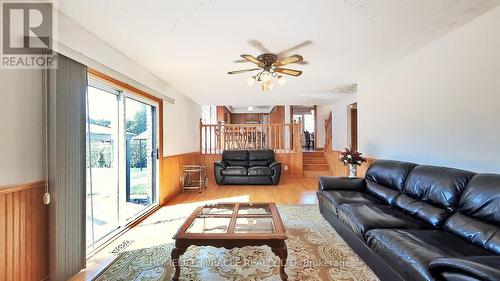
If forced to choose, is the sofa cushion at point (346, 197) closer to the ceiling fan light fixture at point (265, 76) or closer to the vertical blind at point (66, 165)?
the ceiling fan light fixture at point (265, 76)

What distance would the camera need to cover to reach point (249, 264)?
217cm

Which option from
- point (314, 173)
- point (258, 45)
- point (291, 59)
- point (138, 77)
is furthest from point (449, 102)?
point (314, 173)

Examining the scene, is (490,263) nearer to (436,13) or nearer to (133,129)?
(436,13)

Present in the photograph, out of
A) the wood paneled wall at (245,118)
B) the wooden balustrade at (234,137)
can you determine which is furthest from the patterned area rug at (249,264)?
the wood paneled wall at (245,118)

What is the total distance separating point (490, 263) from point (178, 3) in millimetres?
2608

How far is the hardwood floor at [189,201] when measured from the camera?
241 centimetres

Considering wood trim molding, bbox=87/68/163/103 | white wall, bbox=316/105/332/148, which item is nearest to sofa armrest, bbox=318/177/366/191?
wood trim molding, bbox=87/68/163/103

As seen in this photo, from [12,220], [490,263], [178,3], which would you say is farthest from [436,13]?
[12,220]

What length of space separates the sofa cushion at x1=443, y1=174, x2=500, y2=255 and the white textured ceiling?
5.10ft

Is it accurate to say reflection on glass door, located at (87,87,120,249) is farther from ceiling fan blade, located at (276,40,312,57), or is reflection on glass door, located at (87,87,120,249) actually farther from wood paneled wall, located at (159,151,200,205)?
ceiling fan blade, located at (276,40,312,57)

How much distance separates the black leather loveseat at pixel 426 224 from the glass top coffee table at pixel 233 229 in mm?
769

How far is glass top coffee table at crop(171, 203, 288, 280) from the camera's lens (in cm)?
184

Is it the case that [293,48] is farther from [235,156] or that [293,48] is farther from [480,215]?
[235,156]

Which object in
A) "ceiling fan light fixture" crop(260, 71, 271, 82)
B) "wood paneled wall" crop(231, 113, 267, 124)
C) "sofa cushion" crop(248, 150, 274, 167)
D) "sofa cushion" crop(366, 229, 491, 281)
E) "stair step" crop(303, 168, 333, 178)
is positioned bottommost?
"stair step" crop(303, 168, 333, 178)
